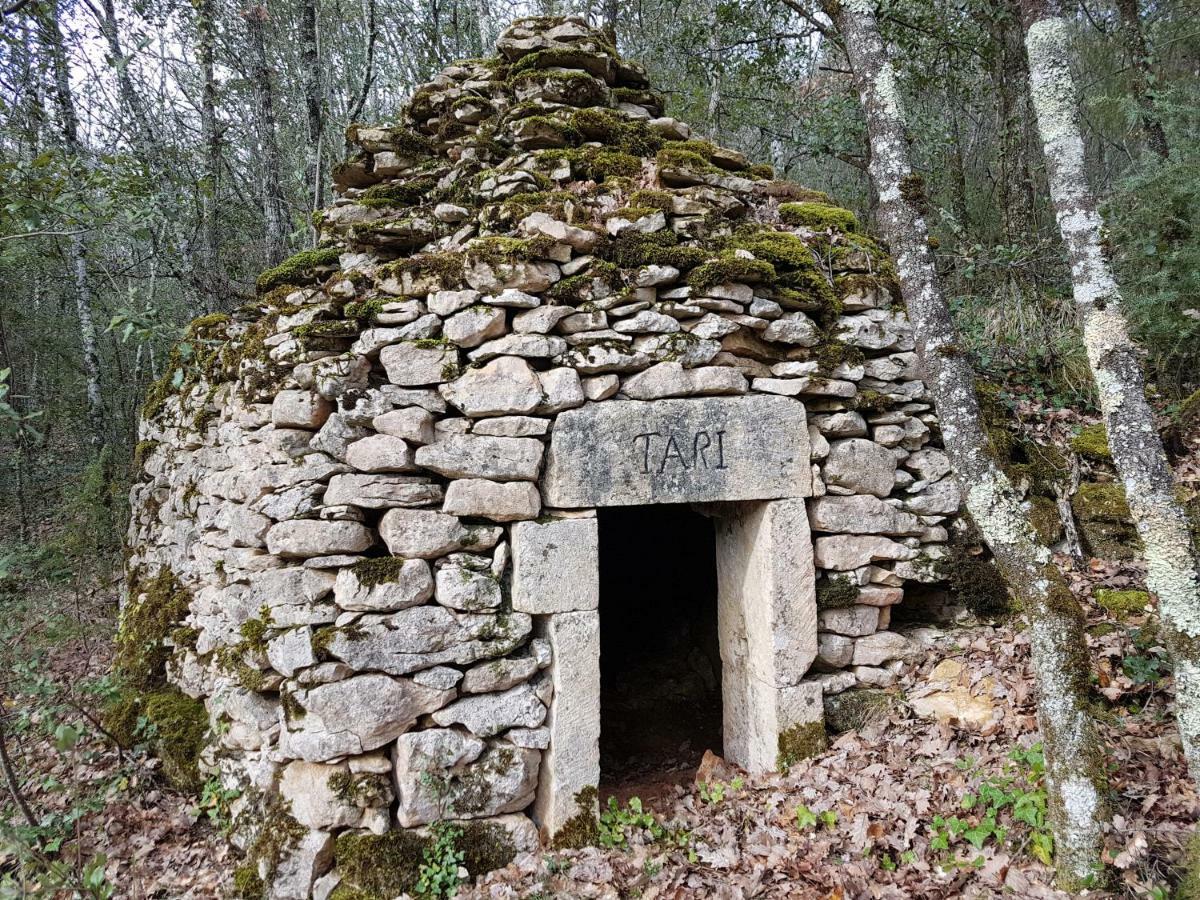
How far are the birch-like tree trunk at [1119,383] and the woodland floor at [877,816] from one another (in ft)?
1.95

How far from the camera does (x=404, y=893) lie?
9.96 feet

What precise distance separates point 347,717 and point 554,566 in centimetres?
118

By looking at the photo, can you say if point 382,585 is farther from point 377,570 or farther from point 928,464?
point 928,464

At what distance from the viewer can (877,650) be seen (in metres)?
3.89

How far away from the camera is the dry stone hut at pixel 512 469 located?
318cm

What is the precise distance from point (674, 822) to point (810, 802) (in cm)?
71

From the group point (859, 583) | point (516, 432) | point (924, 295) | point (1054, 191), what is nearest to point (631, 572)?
point (859, 583)

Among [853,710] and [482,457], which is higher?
[482,457]

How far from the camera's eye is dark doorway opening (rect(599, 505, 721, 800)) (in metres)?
4.99

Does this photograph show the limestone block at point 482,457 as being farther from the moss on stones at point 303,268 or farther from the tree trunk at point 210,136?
the tree trunk at point 210,136

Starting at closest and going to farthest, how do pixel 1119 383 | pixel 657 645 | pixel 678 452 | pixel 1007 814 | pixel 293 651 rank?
1. pixel 1119 383
2. pixel 1007 814
3. pixel 293 651
4. pixel 678 452
5. pixel 657 645

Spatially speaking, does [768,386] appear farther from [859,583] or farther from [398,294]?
[398,294]

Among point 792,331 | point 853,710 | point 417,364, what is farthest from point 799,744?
point 417,364

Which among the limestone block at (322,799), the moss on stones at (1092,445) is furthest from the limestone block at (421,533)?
the moss on stones at (1092,445)
